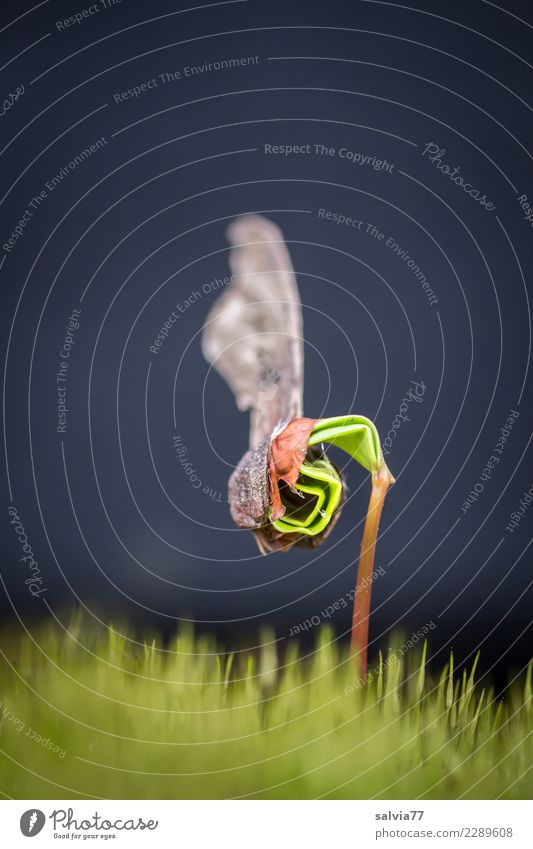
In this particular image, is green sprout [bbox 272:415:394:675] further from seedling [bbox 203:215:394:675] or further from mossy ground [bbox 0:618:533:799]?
mossy ground [bbox 0:618:533:799]

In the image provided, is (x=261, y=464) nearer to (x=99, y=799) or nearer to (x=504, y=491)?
(x=99, y=799)

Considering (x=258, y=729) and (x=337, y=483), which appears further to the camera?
(x=258, y=729)

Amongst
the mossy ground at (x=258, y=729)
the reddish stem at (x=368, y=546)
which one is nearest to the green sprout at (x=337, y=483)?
the reddish stem at (x=368, y=546)

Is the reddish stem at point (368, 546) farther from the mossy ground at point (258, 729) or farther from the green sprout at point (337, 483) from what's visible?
the mossy ground at point (258, 729)

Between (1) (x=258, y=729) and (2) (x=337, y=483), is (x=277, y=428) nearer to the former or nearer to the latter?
(2) (x=337, y=483)

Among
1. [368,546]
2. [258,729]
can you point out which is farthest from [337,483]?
[258,729]

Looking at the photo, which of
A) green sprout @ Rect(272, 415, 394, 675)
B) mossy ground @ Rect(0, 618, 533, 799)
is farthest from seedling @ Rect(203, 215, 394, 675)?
mossy ground @ Rect(0, 618, 533, 799)

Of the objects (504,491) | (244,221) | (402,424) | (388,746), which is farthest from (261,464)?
(504,491)
